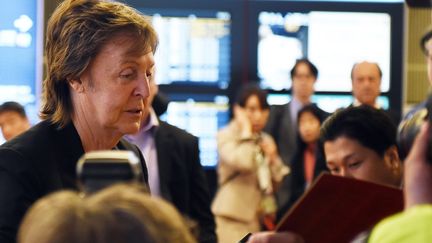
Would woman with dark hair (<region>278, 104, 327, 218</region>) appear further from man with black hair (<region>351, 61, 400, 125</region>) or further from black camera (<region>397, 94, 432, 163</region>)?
black camera (<region>397, 94, 432, 163</region>)

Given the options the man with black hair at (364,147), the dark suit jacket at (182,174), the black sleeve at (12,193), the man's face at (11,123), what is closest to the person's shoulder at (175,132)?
the dark suit jacket at (182,174)

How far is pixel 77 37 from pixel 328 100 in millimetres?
6552

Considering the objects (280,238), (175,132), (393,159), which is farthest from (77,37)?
(175,132)

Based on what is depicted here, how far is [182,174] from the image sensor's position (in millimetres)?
4754

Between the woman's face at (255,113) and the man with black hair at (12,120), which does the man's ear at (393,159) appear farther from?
the woman's face at (255,113)

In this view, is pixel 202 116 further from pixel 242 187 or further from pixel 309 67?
pixel 242 187

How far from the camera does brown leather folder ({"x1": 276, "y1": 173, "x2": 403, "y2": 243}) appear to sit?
7.99 feet

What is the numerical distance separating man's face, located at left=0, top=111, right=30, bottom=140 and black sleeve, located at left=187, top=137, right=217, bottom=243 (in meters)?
1.94

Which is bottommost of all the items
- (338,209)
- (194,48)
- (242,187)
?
(242,187)

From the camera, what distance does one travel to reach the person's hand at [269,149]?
774 cm

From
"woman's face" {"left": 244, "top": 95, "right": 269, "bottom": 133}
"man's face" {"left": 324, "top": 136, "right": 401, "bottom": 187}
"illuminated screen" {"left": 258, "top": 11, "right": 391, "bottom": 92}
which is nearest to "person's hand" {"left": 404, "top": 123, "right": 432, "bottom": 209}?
"man's face" {"left": 324, "top": 136, "right": 401, "bottom": 187}

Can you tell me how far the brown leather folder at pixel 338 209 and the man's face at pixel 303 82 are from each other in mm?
6011

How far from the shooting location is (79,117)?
114 inches

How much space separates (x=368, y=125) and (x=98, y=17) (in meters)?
1.00
